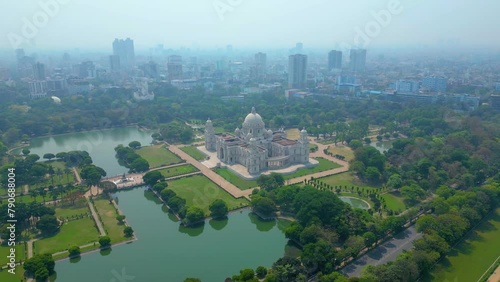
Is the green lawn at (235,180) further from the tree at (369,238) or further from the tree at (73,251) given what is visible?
the tree at (73,251)

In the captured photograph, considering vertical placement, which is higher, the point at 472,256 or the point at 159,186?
the point at 159,186

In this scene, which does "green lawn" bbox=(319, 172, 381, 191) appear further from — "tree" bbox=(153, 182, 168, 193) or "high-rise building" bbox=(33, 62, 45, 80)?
"high-rise building" bbox=(33, 62, 45, 80)

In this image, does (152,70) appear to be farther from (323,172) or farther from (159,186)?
(323,172)

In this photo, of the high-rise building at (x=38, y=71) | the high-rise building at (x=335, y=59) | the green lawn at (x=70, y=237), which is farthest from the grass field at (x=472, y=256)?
the high-rise building at (x=335, y=59)

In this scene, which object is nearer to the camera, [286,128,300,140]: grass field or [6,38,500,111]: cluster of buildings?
[286,128,300,140]: grass field

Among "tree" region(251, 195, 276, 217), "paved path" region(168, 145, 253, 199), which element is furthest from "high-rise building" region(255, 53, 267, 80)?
"tree" region(251, 195, 276, 217)

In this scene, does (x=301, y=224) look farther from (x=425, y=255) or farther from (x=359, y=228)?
(x=425, y=255)

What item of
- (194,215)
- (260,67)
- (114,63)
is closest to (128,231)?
(194,215)
